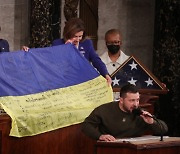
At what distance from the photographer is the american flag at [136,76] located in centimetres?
1027

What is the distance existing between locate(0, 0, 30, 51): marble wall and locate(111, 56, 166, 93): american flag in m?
2.62

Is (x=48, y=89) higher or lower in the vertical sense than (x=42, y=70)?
lower

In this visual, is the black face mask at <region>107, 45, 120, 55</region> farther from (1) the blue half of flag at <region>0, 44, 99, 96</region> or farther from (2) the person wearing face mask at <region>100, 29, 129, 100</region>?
(1) the blue half of flag at <region>0, 44, 99, 96</region>

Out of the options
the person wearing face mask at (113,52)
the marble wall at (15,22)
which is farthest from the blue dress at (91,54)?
the marble wall at (15,22)

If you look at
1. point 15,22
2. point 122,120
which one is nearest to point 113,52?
point 122,120

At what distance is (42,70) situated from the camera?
8.99 meters

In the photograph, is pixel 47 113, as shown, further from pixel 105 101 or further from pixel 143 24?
pixel 143 24

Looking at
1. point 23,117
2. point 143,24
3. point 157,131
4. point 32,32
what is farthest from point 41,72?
point 143,24

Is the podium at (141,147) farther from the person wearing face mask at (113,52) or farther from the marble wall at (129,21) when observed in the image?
the marble wall at (129,21)

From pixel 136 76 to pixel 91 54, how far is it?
3.99ft

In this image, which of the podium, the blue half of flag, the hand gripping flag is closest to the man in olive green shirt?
the podium

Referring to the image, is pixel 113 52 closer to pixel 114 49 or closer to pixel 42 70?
A: pixel 114 49

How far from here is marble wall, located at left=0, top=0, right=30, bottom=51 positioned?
1240 cm

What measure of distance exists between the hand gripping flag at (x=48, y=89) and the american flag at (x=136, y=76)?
2.72 ft
